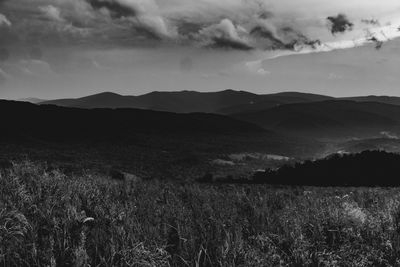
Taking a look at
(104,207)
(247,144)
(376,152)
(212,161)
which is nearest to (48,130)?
(212,161)

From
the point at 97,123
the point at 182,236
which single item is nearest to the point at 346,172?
the point at 182,236

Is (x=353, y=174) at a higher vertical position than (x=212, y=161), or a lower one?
higher

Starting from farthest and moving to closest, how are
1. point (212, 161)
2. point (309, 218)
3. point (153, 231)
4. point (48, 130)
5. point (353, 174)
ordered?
point (48, 130) → point (212, 161) → point (353, 174) → point (309, 218) → point (153, 231)

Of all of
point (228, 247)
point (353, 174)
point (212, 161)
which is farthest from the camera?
point (212, 161)

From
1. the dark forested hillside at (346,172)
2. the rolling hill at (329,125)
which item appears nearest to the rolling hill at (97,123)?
the rolling hill at (329,125)

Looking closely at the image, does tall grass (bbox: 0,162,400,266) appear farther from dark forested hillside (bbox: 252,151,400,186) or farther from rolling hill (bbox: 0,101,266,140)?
rolling hill (bbox: 0,101,266,140)

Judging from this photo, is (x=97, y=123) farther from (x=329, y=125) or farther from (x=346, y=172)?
(x=329, y=125)

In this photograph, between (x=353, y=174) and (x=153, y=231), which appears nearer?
(x=153, y=231)

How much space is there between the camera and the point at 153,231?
5.28 meters

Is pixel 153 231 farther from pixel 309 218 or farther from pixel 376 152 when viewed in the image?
pixel 376 152

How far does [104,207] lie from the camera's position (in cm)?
671

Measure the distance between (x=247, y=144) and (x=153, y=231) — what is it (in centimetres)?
8296

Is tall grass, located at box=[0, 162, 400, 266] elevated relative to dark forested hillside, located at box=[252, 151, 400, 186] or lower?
elevated

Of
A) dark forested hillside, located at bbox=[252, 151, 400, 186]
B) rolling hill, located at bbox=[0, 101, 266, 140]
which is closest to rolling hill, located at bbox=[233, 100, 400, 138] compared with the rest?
rolling hill, located at bbox=[0, 101, 266, 140]
